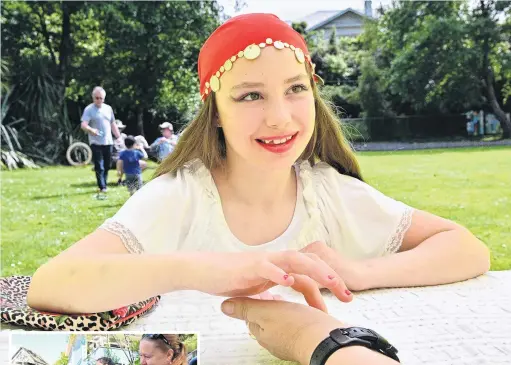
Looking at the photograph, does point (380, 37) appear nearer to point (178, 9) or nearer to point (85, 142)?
point (178, 9)

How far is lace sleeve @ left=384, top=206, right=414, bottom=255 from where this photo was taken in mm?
862

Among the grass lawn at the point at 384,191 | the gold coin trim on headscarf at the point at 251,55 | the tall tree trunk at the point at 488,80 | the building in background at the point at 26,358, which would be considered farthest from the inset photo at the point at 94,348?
the tall tree trunk at the point at 488,80

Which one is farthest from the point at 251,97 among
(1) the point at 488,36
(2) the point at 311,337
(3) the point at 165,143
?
(1) the point at 488,36

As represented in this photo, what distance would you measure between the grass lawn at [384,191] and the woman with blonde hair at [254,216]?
80 cm

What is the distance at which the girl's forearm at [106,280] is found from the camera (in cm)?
62

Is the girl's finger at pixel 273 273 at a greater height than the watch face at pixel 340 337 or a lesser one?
greater

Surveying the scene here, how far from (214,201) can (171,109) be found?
329 cm

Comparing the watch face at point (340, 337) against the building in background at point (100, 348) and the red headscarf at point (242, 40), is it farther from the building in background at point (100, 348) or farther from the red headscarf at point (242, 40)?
the red headscarf at point (242, 40)

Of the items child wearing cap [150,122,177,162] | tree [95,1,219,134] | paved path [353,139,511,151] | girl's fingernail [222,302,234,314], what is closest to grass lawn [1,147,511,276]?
paved path [353,139,511,151]

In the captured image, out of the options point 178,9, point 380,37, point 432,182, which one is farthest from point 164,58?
point 432,182

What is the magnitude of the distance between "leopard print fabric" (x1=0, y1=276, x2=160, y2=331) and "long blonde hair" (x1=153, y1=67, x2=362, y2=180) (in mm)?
186

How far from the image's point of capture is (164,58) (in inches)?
179

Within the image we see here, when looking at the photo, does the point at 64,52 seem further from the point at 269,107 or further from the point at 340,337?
the point at 340,337

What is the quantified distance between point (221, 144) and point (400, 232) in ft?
0.85
